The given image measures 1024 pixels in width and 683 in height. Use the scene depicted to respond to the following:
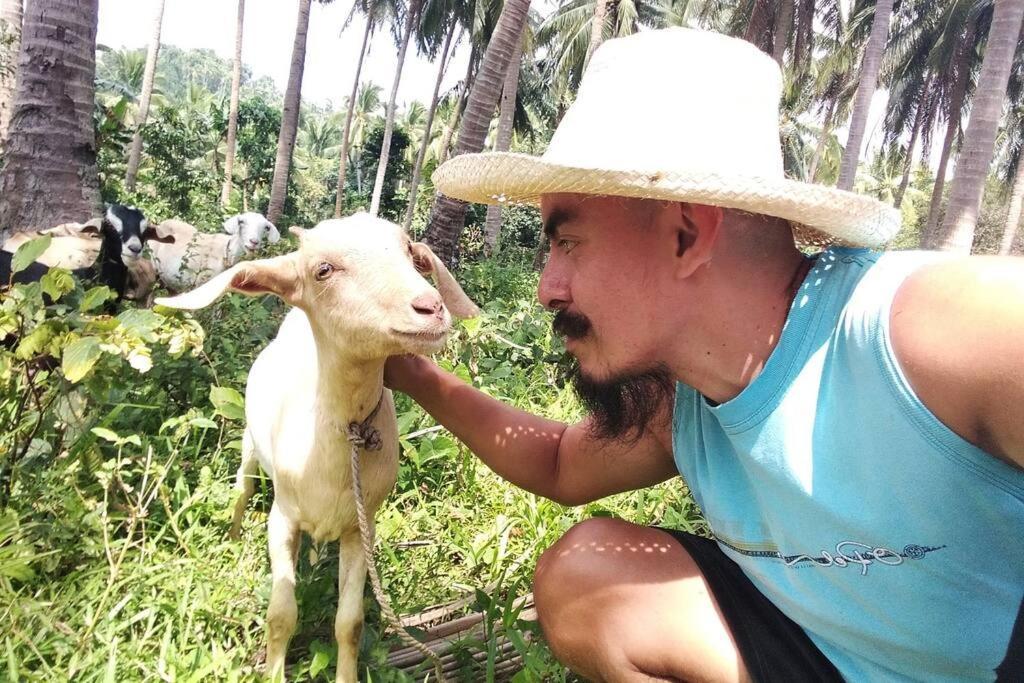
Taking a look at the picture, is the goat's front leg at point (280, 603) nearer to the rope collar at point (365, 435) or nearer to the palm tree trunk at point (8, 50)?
the rope collar at point (365, 435)

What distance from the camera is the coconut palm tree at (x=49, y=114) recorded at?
4484mm

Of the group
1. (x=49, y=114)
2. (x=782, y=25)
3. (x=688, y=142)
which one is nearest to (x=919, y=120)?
(x=782, y=25)

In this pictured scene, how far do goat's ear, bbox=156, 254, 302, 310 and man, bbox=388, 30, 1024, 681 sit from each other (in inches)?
21.5

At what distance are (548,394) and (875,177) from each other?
147ft

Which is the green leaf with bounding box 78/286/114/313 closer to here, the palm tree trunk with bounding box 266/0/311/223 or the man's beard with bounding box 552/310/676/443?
the man's beard with bounding box 552/310/676/443

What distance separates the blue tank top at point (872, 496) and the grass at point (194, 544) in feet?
3.05

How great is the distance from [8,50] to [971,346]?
756 centimetres

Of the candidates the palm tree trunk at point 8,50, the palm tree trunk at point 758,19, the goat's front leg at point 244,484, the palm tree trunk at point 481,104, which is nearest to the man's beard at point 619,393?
the goat's front leg at point 244,484

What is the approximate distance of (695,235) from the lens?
1359 millimetres

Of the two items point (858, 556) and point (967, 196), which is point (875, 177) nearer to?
point (967, 196)

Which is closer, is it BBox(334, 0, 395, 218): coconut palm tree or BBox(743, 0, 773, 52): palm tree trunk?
BBox(743, 0, 773, 52): palm tree trunk

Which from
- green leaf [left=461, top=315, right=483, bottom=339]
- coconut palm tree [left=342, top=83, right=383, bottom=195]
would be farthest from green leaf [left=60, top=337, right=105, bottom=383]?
coconut palm tree [left=342, top=83, right=383, bottom=195]

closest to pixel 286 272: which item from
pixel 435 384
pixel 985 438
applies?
pixel 435 384

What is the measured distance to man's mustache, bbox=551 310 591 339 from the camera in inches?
59.3
